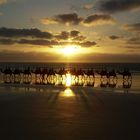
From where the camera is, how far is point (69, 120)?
14.5 meters

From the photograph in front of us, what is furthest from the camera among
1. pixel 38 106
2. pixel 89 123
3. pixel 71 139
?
pixel 38 106

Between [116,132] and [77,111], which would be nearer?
[116,132]

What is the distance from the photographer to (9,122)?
45.7 feet

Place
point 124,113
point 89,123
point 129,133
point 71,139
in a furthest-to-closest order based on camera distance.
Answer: point 124,113 → point 89,123 → point 129,133 → point 71,139

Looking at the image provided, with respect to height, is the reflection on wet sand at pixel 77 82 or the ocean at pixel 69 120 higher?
the reflection on wet sand at pixel 77 82

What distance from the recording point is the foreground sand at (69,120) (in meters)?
12.0

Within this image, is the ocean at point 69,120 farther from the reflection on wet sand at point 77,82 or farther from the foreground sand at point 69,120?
the reflection on wet sand at point 77,82

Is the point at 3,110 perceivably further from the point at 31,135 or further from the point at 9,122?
the point at 31,135

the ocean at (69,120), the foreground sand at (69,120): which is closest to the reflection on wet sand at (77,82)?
the ocean at (69,120)

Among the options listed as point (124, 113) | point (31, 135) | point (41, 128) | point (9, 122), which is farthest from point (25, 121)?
point (124, 113)

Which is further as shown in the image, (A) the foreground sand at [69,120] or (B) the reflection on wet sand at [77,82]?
(B) the reflection on wet sand at [77,82]

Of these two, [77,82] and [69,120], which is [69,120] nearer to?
[69,120]

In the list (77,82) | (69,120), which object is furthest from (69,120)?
(77,82)

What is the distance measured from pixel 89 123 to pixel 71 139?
104 inches
